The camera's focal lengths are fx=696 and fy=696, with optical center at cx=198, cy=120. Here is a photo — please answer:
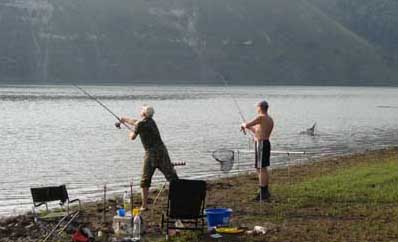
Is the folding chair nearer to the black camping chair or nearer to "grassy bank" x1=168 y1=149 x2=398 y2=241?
the black camping chair

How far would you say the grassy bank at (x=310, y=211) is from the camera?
39.8ft

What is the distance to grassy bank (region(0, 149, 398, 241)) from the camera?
39.8 feet

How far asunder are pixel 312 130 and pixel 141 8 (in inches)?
5895

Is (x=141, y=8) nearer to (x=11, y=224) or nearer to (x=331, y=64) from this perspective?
(x=331, y=64)

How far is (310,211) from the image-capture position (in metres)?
14.1

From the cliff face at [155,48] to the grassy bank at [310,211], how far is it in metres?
135

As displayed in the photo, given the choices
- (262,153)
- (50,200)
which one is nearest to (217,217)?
(262,153)

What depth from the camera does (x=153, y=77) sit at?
166125mm

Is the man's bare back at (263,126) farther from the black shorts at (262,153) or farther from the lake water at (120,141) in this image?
the lake water at (120,141)

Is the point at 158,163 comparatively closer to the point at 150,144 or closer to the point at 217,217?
the point at 150,144

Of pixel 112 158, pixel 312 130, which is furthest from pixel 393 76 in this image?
pixel 112 158

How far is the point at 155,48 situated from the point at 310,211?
16215 centimetres

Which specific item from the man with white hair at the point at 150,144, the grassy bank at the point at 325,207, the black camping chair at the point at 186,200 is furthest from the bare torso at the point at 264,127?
the black camping chair at the point at 186,200

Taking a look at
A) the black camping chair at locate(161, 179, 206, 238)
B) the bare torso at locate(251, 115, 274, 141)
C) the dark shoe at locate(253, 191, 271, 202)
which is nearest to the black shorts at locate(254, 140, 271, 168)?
the bare torso at locate(251, 115, 274, 141)
